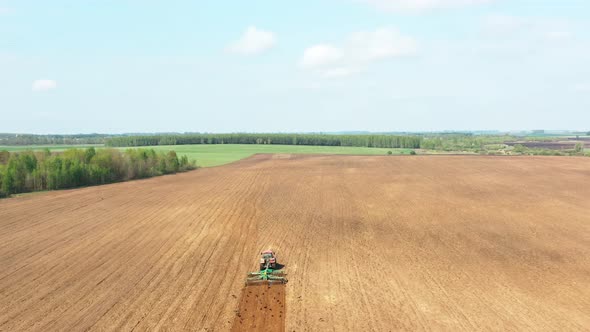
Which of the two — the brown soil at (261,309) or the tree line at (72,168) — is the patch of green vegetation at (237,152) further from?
the brown soil at (261,309)

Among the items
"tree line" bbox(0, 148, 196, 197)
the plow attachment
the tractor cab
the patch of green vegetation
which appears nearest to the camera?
the plow attachment

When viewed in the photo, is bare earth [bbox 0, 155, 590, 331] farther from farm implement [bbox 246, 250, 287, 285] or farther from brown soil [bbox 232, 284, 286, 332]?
farm implement [bbox 246, 250, 287, 285]

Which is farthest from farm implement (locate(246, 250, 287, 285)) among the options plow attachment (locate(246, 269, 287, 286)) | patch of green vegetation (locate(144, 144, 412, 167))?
patch of green vegetation (locate(144, 144, 412, 167))

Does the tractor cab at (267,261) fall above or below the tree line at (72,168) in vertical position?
below

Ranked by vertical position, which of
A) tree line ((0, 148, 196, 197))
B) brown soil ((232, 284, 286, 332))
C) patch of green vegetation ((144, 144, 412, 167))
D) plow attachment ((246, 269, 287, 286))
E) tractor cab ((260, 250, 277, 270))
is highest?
tree line ((0, 148, 196, 197))

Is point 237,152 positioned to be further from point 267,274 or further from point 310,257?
point 267,274

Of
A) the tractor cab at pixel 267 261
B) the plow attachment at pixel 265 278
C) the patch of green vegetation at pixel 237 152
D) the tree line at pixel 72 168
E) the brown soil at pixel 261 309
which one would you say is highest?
the tree line at pixel 72 168

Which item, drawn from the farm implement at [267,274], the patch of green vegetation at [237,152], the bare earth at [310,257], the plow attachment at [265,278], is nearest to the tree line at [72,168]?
the bare earth at [310,257]
